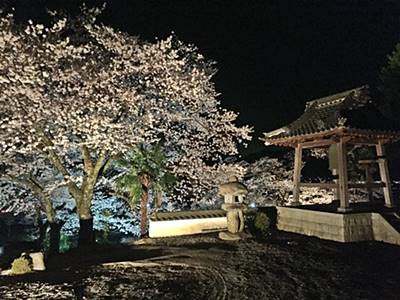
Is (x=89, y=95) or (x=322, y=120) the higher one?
(x=89, y=95)

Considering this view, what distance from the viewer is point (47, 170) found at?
13.7 meters

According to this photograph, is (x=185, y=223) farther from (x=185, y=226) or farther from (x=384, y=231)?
(x=384, y=231)

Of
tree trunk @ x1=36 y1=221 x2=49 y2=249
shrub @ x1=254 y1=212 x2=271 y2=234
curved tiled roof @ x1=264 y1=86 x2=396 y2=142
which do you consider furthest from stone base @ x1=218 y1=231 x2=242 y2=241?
tree trunk @ x1=36 y1=221 x2=49 y2=249

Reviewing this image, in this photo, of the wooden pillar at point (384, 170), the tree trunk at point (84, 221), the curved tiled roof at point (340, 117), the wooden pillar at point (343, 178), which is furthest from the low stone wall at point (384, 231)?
the tree trunk at point (84, 221)

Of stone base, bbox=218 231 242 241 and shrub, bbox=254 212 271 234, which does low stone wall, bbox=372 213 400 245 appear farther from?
stone base, bbox=218 231 242 241

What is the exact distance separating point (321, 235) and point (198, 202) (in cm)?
654

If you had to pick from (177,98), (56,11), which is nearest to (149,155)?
(177,98)

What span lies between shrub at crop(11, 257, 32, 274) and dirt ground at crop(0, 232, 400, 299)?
0.25 m

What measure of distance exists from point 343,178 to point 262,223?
9.65 feet

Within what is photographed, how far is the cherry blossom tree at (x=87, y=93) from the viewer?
9.44 metres

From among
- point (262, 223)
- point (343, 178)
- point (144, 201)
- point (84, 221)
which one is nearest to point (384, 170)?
point (343, 178)

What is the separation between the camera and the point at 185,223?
10445mm

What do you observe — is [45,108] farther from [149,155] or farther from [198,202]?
[198,202]

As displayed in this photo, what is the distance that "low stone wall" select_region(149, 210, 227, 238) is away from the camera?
10.1 metres
